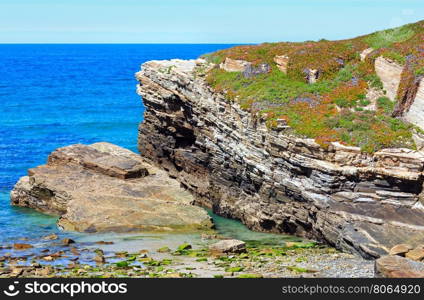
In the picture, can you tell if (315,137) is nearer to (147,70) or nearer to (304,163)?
(304,163)

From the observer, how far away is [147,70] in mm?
60375

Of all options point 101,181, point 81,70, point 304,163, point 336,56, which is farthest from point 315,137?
point 81,70

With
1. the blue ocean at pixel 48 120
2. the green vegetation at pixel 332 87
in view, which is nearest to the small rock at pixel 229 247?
the green vegetation at pixel 332 87

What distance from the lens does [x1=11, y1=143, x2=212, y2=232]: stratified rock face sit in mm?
46594

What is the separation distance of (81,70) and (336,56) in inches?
6005

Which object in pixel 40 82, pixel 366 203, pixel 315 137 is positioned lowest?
pixel 40 82

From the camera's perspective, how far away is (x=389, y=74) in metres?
49.2

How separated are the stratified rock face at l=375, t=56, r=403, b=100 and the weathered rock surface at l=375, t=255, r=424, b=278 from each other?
18397 mm

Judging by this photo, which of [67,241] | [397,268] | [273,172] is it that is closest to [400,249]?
[397,268]

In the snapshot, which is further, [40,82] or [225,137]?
[40,82]

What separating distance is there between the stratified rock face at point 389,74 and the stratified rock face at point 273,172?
8515 millimetres
